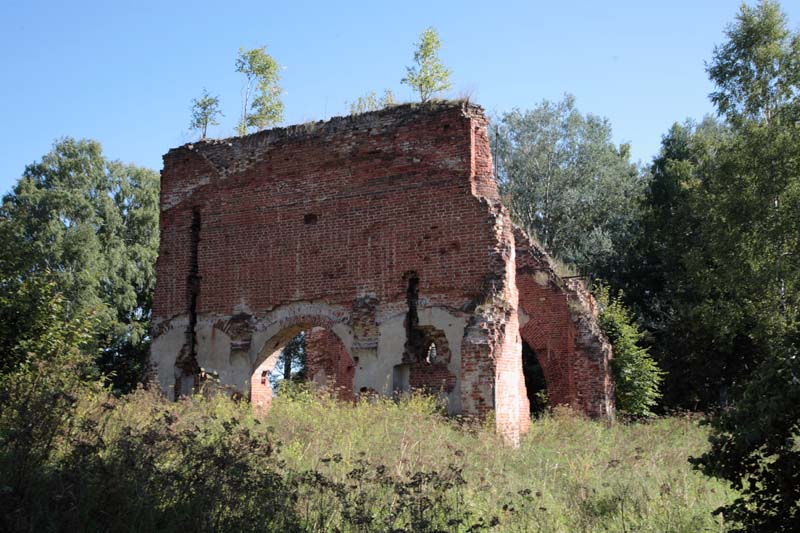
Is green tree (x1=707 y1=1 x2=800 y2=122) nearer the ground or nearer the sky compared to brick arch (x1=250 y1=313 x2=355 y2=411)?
nearer the sky

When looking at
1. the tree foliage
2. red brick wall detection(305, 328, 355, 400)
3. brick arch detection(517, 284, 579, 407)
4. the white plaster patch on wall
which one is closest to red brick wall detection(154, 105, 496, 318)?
the white plaster patch on wall

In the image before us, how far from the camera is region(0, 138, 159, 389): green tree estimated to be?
89.4ft

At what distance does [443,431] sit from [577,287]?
8.17 meters

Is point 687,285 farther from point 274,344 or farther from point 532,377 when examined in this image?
point 274,344

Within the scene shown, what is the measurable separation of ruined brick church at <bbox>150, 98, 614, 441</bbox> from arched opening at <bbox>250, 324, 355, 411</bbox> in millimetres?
63

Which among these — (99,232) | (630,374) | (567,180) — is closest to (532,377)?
(630,374)

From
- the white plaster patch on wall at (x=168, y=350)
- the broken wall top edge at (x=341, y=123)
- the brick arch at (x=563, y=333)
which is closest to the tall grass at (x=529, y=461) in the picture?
the white plaster patch on wall at (x=168, y=350)

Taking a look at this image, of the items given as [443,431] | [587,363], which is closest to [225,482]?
[443,431]

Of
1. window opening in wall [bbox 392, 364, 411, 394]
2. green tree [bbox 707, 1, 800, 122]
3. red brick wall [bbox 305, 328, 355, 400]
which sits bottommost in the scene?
window opening in wall [bbox 392, 364, 411, 394]

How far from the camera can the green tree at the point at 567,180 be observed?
31484mm

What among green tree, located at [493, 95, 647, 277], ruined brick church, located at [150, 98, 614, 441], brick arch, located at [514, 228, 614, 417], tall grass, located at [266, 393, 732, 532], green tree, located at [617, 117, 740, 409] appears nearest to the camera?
tall grass, located at [266, 393, 732, 532]

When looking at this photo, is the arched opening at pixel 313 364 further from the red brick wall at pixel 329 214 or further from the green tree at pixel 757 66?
the green tree at pixel 757 66

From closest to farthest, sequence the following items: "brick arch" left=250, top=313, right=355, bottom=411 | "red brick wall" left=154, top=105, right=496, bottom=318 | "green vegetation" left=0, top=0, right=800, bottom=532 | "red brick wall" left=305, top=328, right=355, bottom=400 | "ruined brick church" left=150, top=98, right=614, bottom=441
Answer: "green vegetation" left=0, top=0, right=800, bottom=532 < "ruined brick church" left=150, top=98, right=614, bottom=441 < "red brick wall" left=154, top=105, right=496, bottom=318 < "brick arch" left=250, top=313, right=355, bottom=411 < "red brick wall" left=305, top=328, right=355, bottom=400

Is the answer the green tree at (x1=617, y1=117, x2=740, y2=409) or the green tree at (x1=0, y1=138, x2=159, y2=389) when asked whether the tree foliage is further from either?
the green tree at (x1=0, y1=138, x2=159, y2=389)
